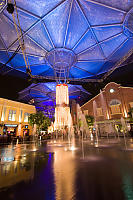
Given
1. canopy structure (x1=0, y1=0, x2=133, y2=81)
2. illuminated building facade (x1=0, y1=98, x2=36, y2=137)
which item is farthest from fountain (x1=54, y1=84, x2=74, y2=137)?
illuminated building facade (x1=0, y1=98, x2=36, y2=137)

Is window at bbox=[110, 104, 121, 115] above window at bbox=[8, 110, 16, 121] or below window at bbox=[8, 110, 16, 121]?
above

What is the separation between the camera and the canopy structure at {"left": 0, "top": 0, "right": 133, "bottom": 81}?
44.0 feet

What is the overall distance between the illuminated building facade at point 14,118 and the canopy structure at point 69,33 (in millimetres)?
9860

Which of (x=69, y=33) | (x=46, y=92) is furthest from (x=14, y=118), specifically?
(x=69, y=33)

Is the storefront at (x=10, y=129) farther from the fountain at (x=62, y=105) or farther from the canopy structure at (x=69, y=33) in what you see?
the fountain at (x=62, y=105)

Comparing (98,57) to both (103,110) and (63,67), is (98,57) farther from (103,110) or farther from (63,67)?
(103,110)

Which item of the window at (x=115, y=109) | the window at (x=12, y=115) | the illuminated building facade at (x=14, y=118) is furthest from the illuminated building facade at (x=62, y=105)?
the window at (x=115, y=109)

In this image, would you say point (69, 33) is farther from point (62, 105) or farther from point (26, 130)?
point (26, 130)

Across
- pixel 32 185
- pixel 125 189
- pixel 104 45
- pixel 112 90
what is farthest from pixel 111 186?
pixel 112 90

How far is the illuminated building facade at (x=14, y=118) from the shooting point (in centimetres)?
2728

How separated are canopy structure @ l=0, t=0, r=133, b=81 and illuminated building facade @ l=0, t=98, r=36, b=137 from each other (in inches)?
388

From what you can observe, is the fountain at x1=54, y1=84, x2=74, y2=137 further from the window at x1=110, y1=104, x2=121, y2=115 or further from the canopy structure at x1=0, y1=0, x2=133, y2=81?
the window at x1=110, y1=104, x2=121, y2=115

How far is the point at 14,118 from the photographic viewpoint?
29969 mm

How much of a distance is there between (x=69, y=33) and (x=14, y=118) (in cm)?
2460
